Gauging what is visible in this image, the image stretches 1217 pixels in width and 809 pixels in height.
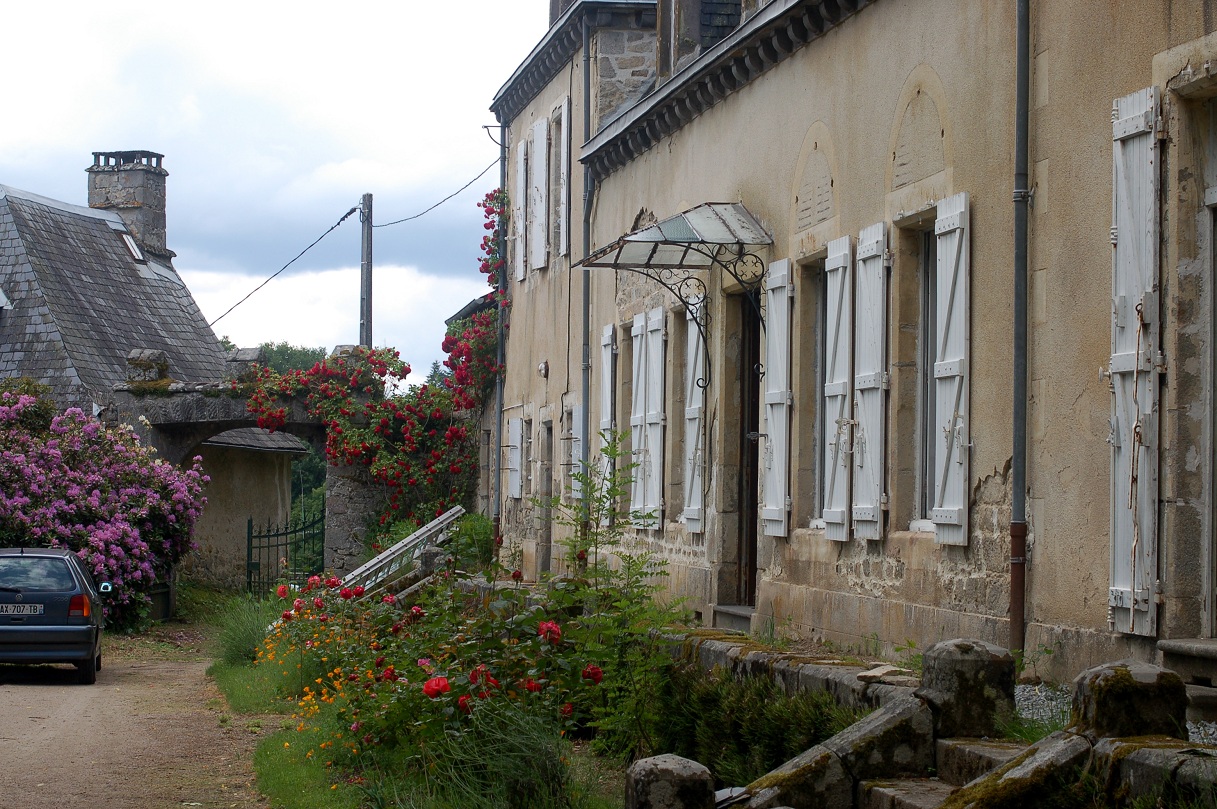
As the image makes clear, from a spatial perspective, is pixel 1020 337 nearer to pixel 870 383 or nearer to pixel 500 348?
pixel 870 383

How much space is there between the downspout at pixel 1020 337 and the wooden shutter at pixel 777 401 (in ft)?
10.9

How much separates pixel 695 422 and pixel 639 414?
4.77 feet

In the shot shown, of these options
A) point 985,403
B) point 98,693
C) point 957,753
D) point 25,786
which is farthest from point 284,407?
point 957,753

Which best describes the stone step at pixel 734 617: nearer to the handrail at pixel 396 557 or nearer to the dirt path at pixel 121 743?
the dirt path at pixel 121 743

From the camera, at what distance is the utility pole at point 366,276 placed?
28.8 m

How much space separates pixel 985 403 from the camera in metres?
8.07

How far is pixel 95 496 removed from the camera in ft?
66.3

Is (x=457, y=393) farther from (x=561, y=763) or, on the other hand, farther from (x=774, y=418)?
(x=561, y=763)

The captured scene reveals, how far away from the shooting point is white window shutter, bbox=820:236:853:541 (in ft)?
31.9

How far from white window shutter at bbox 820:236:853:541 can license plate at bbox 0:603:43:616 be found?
25.6 feet

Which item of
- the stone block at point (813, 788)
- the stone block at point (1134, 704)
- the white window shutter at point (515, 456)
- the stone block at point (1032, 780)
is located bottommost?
the stone block at point (813, 788)

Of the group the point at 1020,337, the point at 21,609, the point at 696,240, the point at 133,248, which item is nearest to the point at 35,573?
the point at 21,609

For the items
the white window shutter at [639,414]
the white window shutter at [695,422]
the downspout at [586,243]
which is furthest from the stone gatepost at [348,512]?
the white window shutter at [695,422]

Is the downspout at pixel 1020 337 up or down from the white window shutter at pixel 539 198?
down
